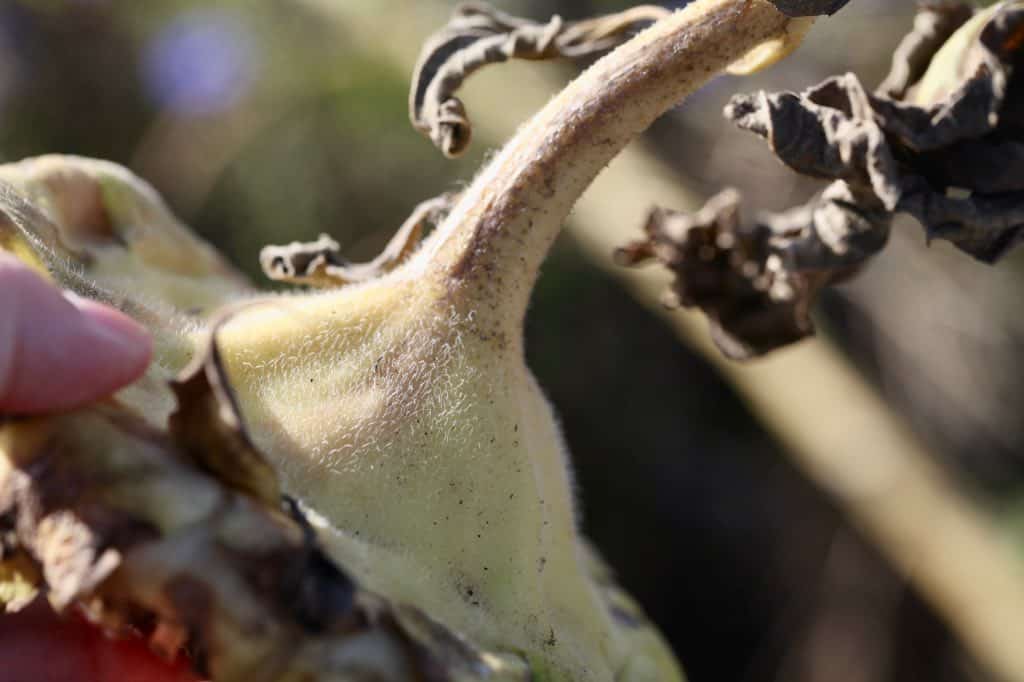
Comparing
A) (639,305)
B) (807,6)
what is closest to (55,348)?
(807,6)

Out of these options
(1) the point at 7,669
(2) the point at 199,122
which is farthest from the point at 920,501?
(2) the point at 199,122

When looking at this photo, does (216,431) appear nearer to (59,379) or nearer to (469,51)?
(59,379)

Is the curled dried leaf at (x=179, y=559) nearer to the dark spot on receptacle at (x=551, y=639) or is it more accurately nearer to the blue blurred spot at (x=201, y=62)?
the dark spot on receptacle at (x=551, y=639)

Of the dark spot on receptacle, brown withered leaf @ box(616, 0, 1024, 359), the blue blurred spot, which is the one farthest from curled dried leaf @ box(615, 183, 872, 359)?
the blue blurred spot

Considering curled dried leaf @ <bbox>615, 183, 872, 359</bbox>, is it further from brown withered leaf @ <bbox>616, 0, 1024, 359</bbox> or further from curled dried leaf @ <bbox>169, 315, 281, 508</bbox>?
curled dried leaf @ <bbox>169, 315, 281, 508</bbox>

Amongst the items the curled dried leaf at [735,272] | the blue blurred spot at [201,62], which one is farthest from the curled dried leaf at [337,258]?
the blue blurred spot at [201,62]
